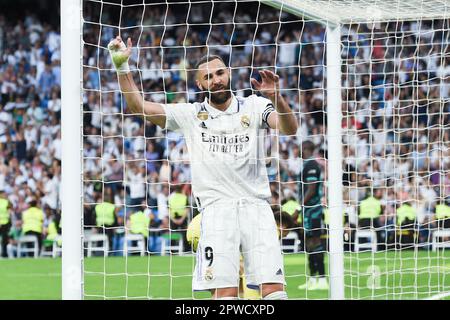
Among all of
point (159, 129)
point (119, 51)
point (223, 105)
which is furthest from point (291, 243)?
point (119, 51)

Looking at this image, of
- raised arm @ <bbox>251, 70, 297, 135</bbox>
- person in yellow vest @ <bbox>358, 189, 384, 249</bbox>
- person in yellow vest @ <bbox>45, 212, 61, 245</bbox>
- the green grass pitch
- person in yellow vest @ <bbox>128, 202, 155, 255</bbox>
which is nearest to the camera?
raised arm @ <bbox>251, 70, 297, 135</bbox>

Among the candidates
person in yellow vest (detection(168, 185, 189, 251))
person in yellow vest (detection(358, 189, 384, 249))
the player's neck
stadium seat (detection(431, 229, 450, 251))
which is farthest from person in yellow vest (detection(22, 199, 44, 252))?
the player's neck

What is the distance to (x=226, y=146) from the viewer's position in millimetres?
6285

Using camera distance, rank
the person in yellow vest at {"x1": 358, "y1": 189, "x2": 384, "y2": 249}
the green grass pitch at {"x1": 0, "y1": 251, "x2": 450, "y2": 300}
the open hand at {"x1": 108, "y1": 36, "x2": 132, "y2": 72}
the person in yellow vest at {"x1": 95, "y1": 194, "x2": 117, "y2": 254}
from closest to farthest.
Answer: the open hand at {"x1": 108, "y1": 36, "x2": 132, "y2": 72} → the green grass pitch at {"x1": 0, "y1": 251, "x2": 450, "y2": 300} → the person in yellow vest at {"x1": 358, "y1": 189, "x2": 384, "y2": 249} → the person in yellow vest at {"x1": 95, "y1": 194, "x2": 117, "y2": 254}

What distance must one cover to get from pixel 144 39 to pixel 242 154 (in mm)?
15072

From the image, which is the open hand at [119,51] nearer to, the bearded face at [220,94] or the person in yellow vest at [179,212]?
the bearded face at [220,94]

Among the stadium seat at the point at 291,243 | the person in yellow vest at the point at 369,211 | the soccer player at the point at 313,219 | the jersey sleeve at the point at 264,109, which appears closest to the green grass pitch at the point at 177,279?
the soccer player at the point at 313,219

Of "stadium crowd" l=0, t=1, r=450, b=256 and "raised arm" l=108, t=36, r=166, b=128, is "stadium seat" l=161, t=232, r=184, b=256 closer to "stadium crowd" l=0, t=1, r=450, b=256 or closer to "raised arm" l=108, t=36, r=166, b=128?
"stadium crowd" l=0, t=1, r=450, b=256

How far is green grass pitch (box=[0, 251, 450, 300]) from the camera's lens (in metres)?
9.33

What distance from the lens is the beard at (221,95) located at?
20.7ft

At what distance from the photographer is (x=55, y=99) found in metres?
20.2

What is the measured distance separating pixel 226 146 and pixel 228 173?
18 cm
